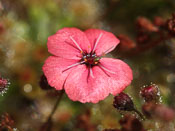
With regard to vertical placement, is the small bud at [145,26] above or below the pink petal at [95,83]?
above

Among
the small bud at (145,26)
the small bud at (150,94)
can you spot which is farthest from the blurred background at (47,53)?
the small bud at (150,94)

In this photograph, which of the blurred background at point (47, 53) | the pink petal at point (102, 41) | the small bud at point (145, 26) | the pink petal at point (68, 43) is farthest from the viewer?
the small bud at point (145, 26)

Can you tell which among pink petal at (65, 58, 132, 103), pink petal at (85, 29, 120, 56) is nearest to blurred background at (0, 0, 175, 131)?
pink petal at (85, 29, 120, 56)

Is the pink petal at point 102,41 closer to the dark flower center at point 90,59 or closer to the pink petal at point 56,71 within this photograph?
the dark flower center at point 90,59

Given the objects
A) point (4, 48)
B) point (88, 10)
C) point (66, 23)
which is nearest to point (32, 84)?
point (4, 48)

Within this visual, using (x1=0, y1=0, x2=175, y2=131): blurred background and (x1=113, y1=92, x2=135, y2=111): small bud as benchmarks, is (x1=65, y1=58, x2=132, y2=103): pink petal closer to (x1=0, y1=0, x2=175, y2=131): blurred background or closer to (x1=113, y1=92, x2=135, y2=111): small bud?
(x1=113, y1=92, x2=135, y2=111): small bud

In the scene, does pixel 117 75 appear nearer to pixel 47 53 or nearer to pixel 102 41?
pixel 102 41

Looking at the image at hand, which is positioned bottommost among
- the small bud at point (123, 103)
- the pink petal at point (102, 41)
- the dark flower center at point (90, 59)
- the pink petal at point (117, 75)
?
the small bud at point (123, 103)
